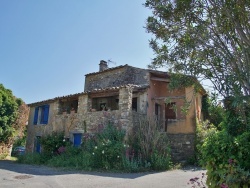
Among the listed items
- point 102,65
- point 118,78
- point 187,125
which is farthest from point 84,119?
point 102,65

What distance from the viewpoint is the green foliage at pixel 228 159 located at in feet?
13.7

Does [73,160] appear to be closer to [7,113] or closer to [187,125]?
[187,125]

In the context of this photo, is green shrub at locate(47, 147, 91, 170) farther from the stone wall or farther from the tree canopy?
the tree canopy

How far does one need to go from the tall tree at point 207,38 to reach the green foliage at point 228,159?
102 centimetres

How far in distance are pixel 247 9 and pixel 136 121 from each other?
326 inches

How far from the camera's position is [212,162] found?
4.68m

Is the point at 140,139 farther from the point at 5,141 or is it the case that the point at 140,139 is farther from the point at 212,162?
the point at 5,141

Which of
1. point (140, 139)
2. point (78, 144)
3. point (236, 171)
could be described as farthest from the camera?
point (78, 144)

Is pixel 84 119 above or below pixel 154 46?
below

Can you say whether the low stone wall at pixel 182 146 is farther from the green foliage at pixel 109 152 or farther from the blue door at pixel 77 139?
the blue door at pixel 77 139

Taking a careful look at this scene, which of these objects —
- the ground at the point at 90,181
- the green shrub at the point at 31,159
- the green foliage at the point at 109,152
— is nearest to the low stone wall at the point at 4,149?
the green shrub at the point at 31,159

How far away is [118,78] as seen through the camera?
17.6 metres

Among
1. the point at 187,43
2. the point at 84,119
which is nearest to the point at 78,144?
the point at 84,119

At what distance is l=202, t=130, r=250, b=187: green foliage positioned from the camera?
4176mm
